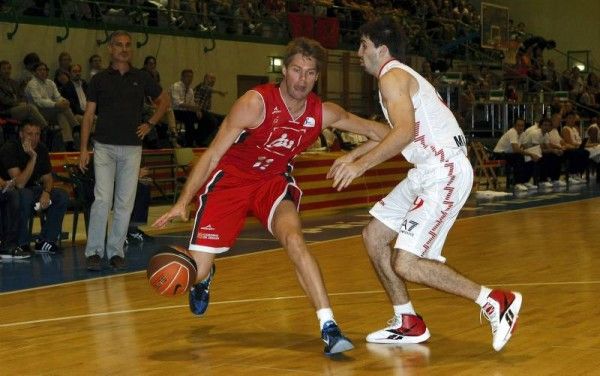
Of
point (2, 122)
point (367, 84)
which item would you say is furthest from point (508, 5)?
point (2, 122)

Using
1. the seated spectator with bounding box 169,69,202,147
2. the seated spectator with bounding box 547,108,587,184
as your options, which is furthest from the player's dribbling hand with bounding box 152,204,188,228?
the seated spectator with bounding box 547,108,587,184

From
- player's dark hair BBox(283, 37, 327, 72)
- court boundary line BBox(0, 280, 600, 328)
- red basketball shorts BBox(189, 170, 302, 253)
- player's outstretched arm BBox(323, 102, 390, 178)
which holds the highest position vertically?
player's dark hair BBox(283, 37, 327, 72)

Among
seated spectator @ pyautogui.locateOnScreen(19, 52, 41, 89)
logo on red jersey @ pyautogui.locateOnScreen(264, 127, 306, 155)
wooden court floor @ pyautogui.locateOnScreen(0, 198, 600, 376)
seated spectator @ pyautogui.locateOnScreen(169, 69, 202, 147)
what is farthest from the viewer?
seated spectator @ pyautogui.locateOnScreen(169, 69, 202, 147)

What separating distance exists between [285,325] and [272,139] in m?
1.31

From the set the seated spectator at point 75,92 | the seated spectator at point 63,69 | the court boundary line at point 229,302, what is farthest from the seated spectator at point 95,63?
the court boundary line at point 229,302

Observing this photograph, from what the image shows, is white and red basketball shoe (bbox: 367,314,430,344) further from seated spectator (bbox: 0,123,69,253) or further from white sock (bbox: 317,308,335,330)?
seated spectator (bbox: 0,123,69,253)

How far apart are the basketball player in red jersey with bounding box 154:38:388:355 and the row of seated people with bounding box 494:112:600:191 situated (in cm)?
1449

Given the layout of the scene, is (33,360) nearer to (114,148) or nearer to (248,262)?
(114,148)

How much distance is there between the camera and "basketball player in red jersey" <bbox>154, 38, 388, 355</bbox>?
609cm

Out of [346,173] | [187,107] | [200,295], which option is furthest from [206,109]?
[346,173]

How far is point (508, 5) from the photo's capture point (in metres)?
33.9

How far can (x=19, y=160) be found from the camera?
10.9 m

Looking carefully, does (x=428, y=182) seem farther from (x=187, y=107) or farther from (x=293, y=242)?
(x=187, y=107)

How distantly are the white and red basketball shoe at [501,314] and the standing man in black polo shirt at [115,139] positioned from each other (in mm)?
4521
